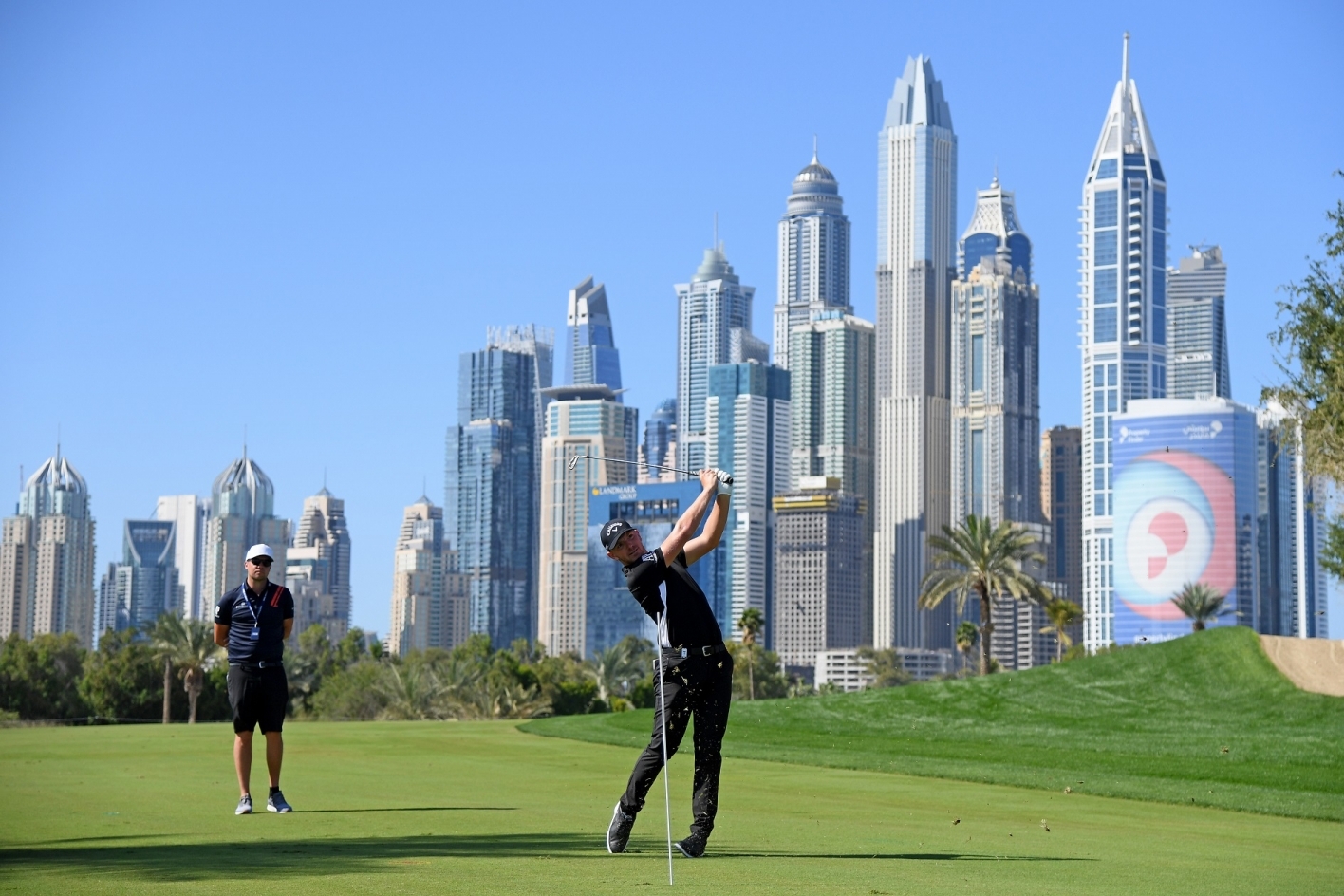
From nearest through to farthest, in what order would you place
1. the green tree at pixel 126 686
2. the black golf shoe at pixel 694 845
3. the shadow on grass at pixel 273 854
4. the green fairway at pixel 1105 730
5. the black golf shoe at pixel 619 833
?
the shadow on grass at pixel 273 854 → the black golf shoe at pixel 694 845 → the black golf shoe at pixel 619 833 → the green fairway at pixel 1105 730 → the green tree at pixel 126 686

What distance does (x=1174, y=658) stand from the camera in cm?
4222

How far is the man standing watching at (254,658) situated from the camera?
13.1 m

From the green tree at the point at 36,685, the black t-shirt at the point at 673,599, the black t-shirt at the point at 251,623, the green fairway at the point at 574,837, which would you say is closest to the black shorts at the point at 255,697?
the black t-shirt at the point at 251,623

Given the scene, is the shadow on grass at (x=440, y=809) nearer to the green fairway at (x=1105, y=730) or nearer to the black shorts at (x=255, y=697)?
the black shorts at (x=255, y=697)

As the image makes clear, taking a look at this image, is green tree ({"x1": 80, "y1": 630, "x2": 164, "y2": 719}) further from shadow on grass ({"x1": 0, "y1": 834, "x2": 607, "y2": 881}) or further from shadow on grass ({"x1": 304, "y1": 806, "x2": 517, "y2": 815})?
shadow on grass ({"x1": 0, "y1": 834, "x2": 607, "y2": 881})

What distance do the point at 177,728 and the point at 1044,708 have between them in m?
19.8

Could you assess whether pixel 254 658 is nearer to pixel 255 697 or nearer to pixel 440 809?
pixel 255 697

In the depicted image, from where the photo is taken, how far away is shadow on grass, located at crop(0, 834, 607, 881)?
880cm

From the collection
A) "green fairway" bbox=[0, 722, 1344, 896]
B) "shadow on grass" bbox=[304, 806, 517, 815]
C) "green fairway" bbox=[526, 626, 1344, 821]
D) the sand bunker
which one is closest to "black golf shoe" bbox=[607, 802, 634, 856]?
"green fairway" bbox=[0, 722, 1344, 896]

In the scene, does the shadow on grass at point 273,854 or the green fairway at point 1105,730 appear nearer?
the shadow on grass at point 273,854

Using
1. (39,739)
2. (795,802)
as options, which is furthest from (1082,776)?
(39,739)

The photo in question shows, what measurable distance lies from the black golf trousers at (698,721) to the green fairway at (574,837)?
1.20 feet

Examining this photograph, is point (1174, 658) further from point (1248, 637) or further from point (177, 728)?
point (177, 728)

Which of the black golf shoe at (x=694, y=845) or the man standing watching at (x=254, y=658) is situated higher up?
the man standing watching at (x=254, y=658)
